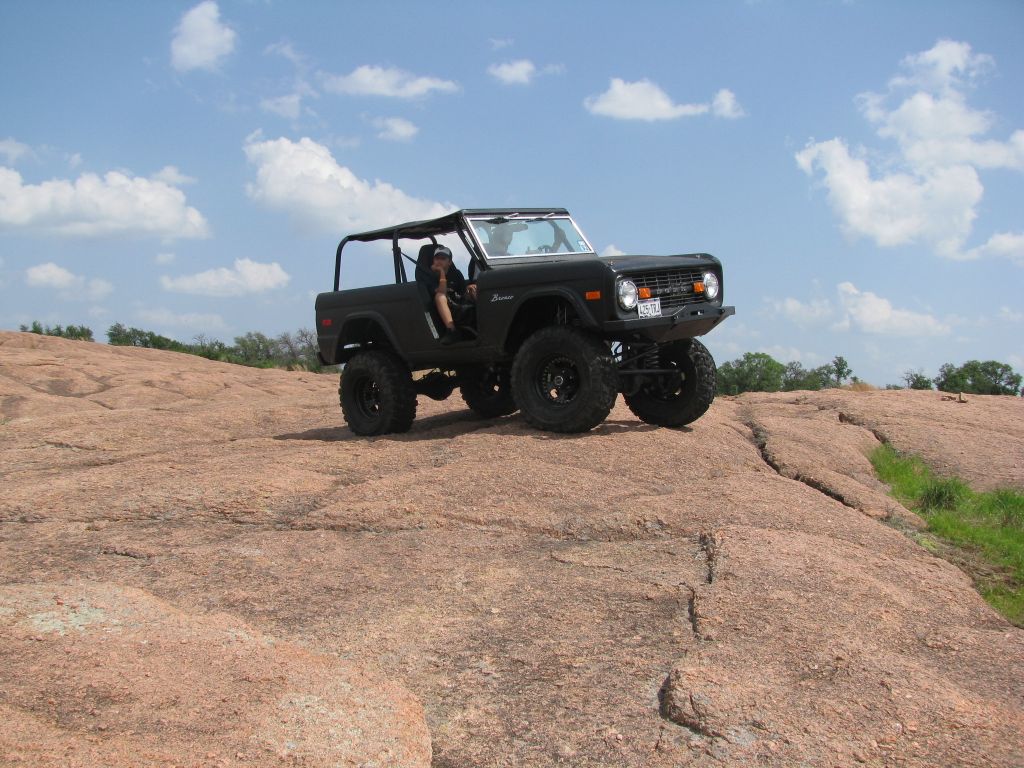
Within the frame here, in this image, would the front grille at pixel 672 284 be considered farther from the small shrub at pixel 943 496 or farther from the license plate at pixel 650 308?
the small shrub at pixel 943 496

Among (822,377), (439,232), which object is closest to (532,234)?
(439,232)

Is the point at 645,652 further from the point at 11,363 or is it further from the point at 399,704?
the point at 11,363

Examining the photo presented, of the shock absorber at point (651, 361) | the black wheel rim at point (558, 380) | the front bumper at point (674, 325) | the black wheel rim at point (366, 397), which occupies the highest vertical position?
the front bumper at point (674, 325)

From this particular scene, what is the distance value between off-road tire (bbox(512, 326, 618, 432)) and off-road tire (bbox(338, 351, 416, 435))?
4.90 feet

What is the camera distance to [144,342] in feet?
101

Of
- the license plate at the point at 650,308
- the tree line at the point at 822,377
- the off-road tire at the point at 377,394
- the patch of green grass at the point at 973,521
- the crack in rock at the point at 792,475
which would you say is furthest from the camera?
the tree line at the point at 822,377

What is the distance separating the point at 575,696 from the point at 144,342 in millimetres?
30183

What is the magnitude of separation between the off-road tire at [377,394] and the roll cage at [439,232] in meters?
0.77

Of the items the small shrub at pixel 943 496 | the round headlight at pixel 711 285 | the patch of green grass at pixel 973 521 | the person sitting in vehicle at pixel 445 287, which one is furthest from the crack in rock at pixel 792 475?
the person sitting in vehicle at pixel 445 287

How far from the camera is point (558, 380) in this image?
7.11 m

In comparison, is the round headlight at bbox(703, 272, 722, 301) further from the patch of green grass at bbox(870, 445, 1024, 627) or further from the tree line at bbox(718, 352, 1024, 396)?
the tree line at bbox(718, 352, 1024, 396)

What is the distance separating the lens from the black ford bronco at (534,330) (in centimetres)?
677

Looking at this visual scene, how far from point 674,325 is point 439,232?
2414 millimetres

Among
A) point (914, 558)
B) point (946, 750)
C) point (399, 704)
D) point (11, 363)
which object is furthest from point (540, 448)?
point (11, 363)
